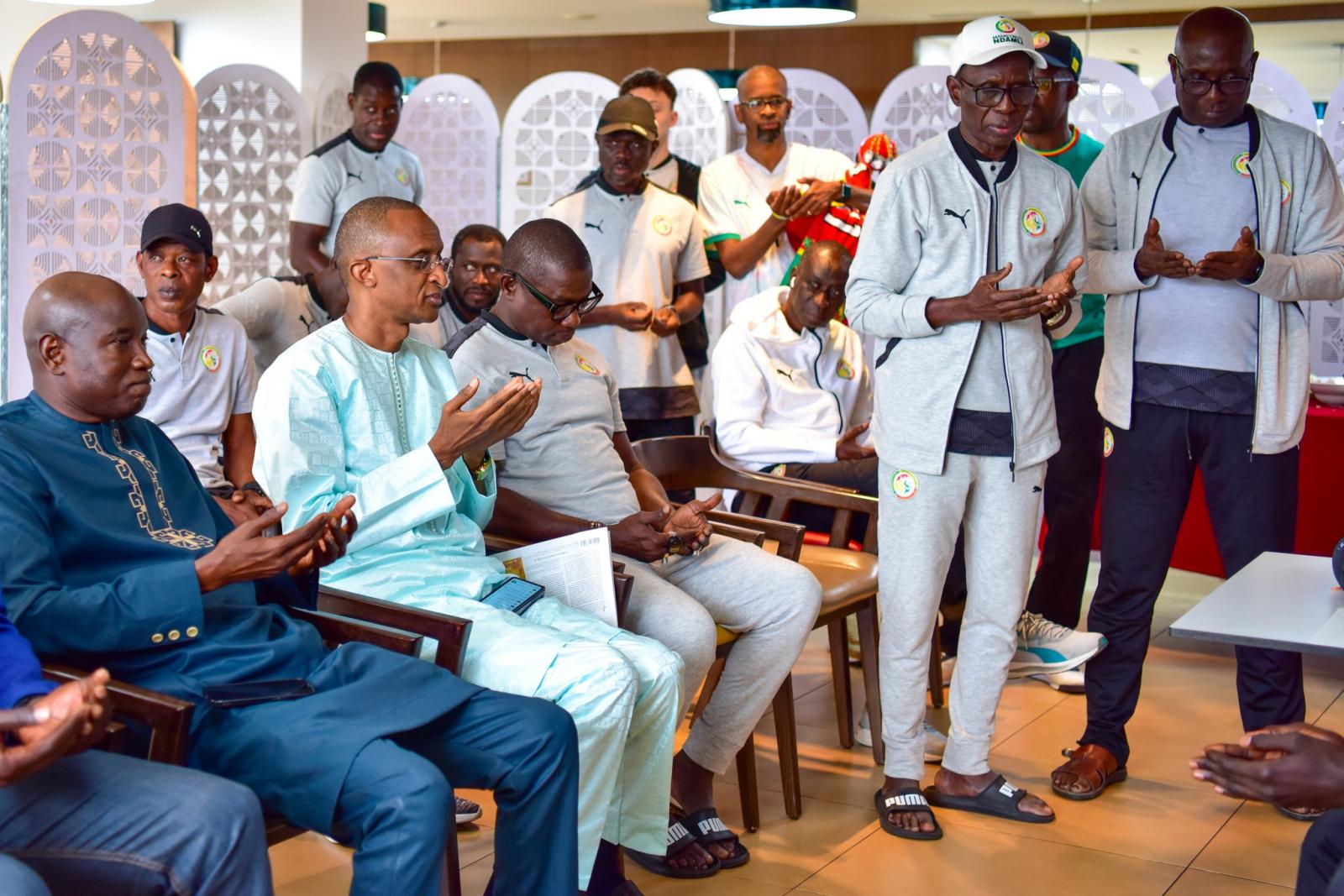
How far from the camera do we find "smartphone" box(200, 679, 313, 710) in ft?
7.16

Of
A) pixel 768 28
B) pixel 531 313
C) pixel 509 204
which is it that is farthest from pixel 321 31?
pixel 768 28

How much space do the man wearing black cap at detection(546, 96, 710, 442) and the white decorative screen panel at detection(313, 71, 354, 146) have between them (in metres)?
2.20

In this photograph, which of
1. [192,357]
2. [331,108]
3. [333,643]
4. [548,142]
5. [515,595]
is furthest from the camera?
[331,108]

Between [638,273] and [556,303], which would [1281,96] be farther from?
[556,303]

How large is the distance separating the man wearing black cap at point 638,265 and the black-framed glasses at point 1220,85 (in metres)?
1.76

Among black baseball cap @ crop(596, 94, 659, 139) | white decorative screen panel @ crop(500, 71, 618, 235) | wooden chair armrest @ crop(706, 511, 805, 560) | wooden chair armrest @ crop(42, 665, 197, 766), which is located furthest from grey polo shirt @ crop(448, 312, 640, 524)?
white decorative screen panel @ crop(500, 71, 618, 235)

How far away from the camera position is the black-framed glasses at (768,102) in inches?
207

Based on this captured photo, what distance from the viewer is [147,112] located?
543 centimetres

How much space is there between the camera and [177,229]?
147 inches

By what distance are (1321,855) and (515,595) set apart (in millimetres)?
1479

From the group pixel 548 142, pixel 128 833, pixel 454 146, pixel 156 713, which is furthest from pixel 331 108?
pixel 128 833

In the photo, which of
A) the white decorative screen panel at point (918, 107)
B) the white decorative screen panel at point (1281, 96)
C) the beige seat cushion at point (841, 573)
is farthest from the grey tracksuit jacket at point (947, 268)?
the white decorative screen panel at point (918, 107)

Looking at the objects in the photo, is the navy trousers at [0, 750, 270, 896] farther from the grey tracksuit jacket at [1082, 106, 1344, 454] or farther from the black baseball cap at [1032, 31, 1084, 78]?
the black baseball cap at [1032, 31, 1084, 78]

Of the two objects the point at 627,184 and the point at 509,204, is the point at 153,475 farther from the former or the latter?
the point at 509,204
